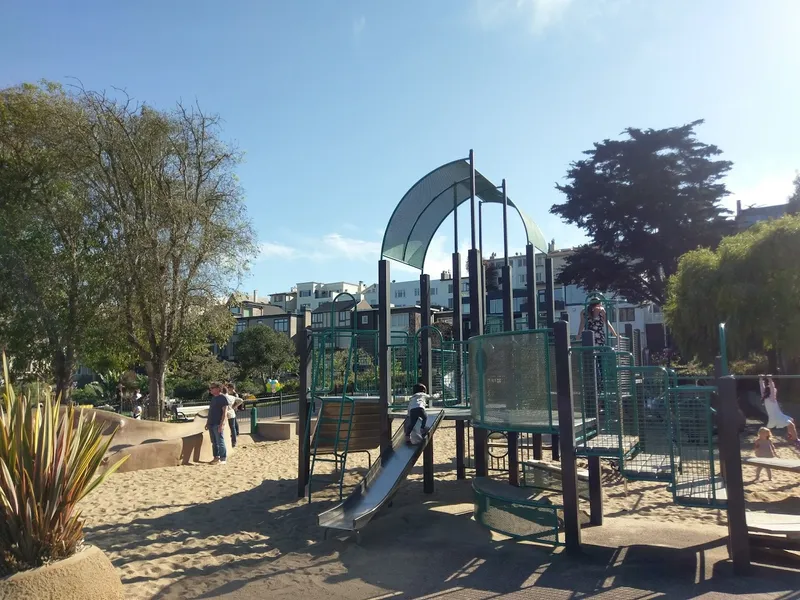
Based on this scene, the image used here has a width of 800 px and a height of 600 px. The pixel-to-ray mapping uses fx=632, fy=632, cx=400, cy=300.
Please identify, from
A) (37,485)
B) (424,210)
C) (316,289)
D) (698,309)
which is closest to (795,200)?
(698,309)

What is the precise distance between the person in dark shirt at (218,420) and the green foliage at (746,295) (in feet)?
57.8

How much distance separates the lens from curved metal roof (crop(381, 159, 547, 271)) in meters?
11.1

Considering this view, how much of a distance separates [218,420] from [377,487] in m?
6.54

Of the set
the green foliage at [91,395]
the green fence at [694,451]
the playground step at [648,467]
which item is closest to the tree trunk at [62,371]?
the green foliage at [91,395]

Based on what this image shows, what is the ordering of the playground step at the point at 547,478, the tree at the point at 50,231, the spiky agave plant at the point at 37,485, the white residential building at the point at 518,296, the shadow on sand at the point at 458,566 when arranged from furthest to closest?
the white residential building at the point at 518,296, the tree at the point at 50,231, the playground step at the point at 547,478, the shadow on sand at the point at 458,566, the spiky agave plant at the point at 37,485

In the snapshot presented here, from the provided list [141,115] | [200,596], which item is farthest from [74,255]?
[200,596]

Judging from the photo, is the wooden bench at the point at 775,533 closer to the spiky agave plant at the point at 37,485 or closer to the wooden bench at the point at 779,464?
the wooden bench at the point at 779,464

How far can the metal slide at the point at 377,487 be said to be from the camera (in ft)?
23.5

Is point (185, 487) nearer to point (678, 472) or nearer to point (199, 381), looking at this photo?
point (678, 472)

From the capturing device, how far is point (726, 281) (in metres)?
22.9

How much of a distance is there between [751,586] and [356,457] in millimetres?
9948

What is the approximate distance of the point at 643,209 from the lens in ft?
117

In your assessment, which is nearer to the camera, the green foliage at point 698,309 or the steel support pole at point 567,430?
the steel support pole at point 567,430

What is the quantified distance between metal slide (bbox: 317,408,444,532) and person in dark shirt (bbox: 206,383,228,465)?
5696mm
